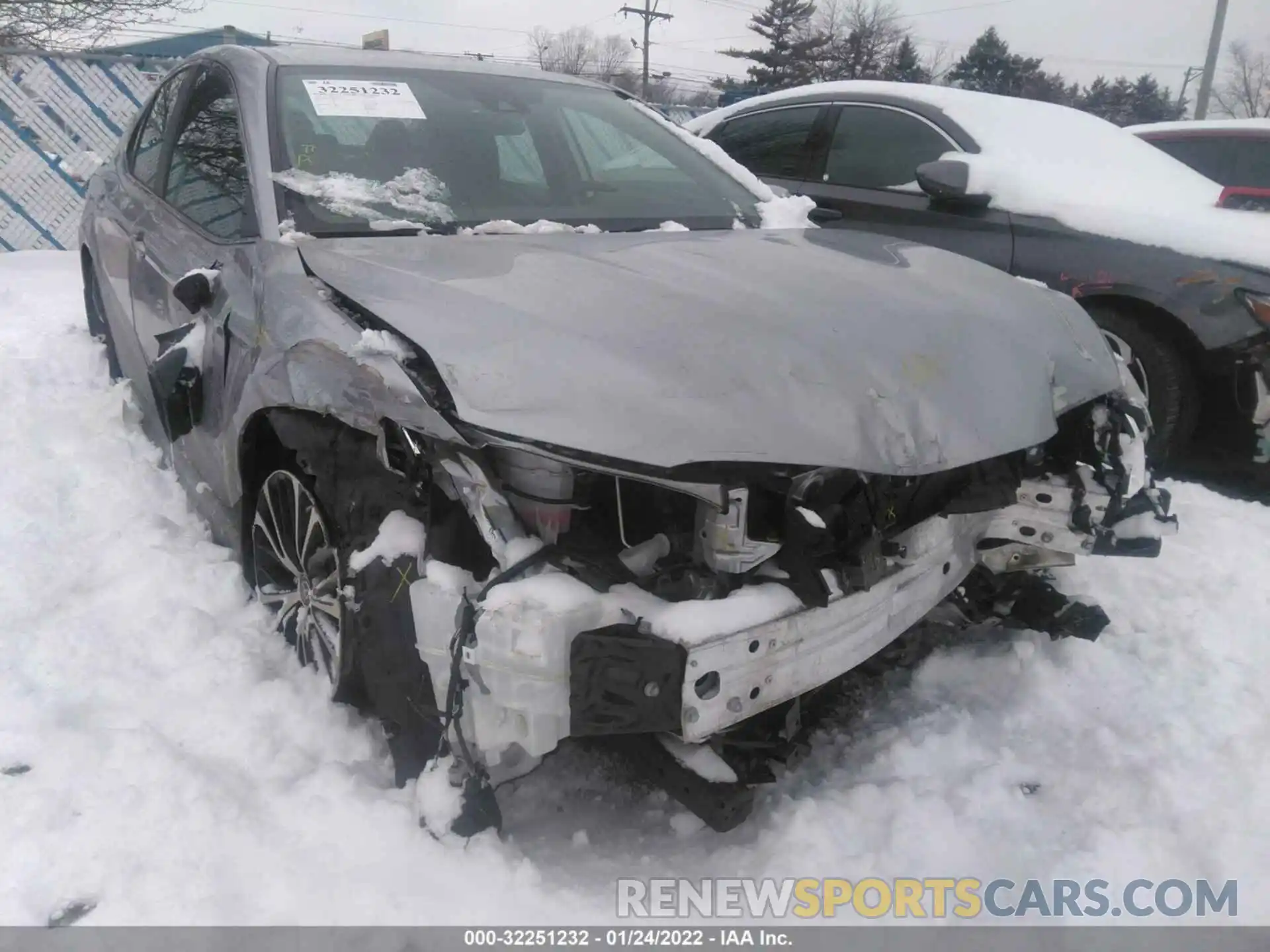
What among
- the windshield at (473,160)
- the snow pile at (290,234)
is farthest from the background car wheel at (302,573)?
the windshield at (473,160)

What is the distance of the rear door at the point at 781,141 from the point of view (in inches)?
202

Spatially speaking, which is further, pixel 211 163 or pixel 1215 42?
pixel 1215 42

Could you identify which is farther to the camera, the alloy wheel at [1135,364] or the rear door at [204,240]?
the alloy wheel at [1135,364]

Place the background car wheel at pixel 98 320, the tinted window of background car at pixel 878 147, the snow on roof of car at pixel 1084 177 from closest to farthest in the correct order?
the snow on roof of car at pixel 1084 177, the background car wheel at pixel 98 320, the tinted window of background car at pixel 878 147

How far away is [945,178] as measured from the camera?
405 cm

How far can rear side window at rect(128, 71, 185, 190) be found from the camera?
11.4ft

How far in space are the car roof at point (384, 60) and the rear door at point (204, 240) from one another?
181 millimetres

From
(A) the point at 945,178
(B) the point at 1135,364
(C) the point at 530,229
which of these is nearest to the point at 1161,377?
(B) the point at 1135,364

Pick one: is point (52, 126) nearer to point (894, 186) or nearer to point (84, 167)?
point (84, 167)

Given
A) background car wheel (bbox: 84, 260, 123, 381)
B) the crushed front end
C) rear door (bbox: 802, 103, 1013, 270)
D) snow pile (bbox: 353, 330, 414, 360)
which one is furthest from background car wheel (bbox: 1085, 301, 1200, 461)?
background car wheel (bbox: 84, 260, 123, 381)

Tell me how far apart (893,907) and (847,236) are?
77.1 inches

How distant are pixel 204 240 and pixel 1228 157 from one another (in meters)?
7.13

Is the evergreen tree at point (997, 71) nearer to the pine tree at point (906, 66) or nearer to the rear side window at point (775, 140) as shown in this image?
the pine tree at point (906, 66)

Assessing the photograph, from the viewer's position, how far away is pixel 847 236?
2.91m
